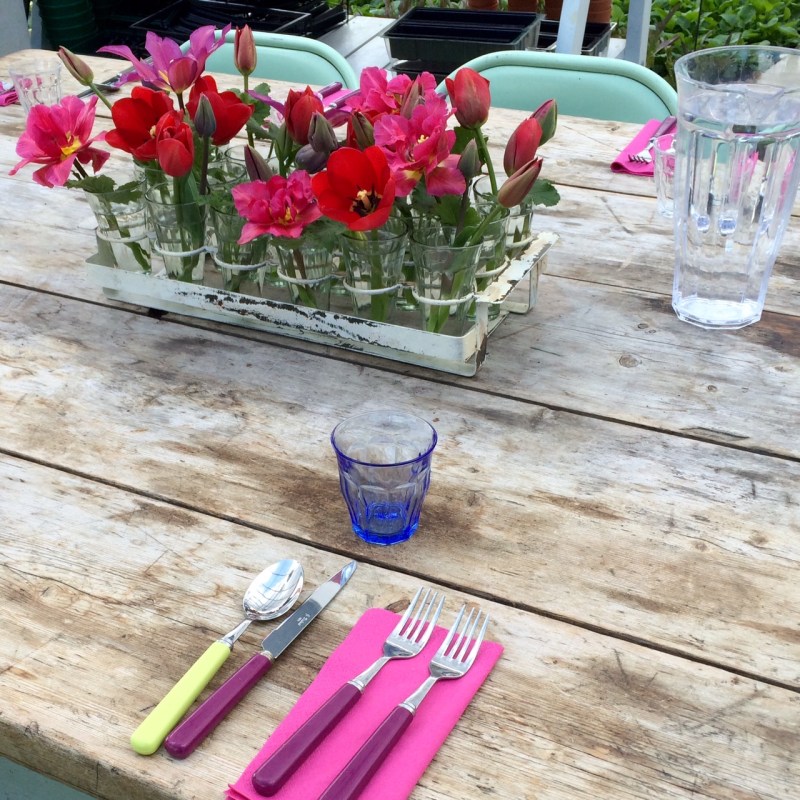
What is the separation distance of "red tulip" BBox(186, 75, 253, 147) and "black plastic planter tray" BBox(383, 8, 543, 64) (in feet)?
5.36

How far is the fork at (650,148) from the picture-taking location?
1531mm

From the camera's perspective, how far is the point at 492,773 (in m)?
0.63

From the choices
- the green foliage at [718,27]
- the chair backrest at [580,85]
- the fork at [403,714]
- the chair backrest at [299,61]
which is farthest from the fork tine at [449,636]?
the green foliage at [718,27]

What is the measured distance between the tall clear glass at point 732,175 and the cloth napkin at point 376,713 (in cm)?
59

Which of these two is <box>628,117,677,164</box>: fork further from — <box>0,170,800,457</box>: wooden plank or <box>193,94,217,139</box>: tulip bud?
<box>193,94,217,139</box>: tulip bud

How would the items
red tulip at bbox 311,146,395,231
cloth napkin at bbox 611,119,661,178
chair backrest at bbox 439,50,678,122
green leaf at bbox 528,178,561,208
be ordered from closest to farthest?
red tulip at bbox 311,146,395,231 < green leaf at bbox 528,178,561,208 < cloth napkin at bbox 611,119,661,178 < chair backrest at bbox 439,50,678,122

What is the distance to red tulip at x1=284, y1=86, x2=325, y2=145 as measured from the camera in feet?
3.25

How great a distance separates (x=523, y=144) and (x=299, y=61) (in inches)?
50.3

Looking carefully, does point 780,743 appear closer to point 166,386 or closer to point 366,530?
point 366,530

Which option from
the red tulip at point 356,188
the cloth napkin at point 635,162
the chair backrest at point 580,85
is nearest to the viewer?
the red tulip at point 356,188

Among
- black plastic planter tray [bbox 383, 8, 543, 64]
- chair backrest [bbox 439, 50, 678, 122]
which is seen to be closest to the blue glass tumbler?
chair backrest [bbox 439, 50, 678, 122]

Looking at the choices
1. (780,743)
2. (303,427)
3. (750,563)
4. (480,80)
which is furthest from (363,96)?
(780,743)

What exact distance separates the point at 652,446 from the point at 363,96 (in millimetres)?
466

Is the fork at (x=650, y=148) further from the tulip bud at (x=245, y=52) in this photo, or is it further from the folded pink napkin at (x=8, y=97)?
the folded pink napkin at (x=8, y=97)
